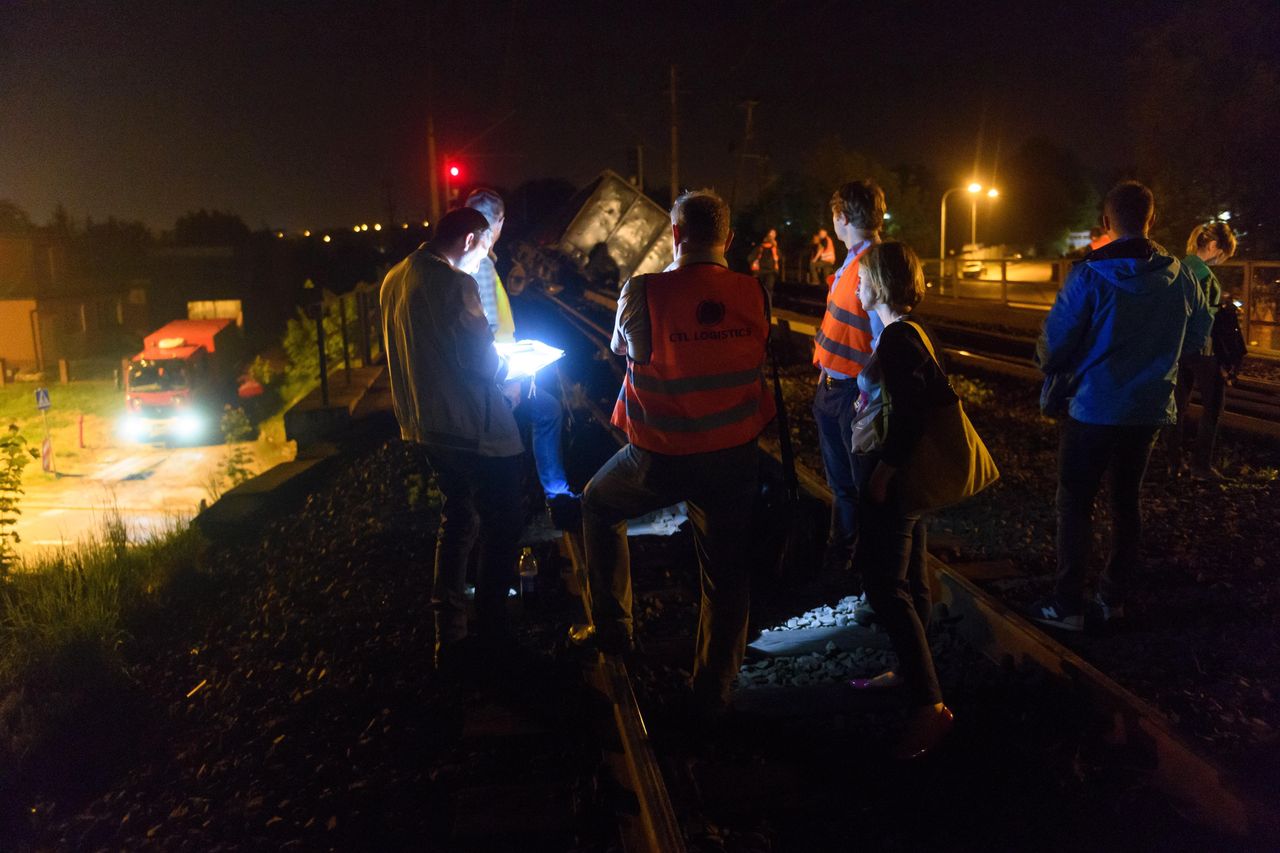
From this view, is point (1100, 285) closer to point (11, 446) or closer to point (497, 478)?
point (497, 478)

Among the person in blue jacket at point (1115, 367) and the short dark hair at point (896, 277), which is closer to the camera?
the short dark hair at point (896, 277)

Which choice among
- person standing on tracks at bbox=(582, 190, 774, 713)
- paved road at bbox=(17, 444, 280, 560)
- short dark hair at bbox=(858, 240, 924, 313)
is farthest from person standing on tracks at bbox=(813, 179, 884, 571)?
paved road at bbox=(17, 444, 280, 560)

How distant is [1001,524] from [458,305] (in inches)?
142

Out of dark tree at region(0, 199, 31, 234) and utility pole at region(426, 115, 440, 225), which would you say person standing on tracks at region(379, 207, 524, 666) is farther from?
dark tree at region(0, 199, 31, 234)

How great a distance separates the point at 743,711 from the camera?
12.8ft

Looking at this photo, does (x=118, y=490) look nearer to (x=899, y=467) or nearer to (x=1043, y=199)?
(x=899, y=467)

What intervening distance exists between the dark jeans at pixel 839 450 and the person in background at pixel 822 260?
22.8 m

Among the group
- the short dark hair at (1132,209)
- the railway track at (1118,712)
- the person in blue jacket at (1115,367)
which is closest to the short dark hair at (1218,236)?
the person in blue jacket at (1115,367)

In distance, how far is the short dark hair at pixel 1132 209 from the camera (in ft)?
13.8

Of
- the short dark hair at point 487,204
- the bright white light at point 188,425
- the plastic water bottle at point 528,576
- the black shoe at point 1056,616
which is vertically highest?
the short dark hair at point 487,204

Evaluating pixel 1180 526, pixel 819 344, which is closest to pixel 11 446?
pixel 819 344

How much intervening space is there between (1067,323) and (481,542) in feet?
8.78

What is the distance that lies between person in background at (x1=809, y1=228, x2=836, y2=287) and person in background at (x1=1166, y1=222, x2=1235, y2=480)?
20.7 m

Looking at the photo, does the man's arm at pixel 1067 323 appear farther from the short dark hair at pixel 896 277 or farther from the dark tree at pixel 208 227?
the dark tree at pixel 208 227
